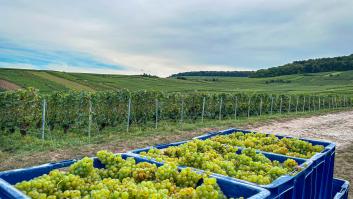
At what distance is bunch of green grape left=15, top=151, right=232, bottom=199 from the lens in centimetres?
Result: 188

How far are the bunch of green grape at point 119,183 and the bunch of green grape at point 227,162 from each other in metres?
0.29

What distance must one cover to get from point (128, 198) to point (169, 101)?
15493 mm

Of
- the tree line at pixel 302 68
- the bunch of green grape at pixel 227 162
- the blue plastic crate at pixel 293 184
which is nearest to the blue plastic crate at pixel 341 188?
the blue plastic crate at pixel 293 184

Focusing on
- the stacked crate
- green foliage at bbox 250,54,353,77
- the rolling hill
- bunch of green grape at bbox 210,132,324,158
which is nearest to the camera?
the stacked crate

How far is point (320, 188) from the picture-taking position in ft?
12.1

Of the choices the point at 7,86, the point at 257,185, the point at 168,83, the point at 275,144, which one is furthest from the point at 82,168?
the point at 168,83

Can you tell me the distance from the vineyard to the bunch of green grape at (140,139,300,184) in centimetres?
862

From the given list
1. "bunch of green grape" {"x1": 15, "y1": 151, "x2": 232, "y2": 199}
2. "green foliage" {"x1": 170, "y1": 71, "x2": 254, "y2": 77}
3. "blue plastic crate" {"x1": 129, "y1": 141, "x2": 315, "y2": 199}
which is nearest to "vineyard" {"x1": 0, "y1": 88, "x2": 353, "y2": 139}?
"bunch of green grape" {"x1": 15, "y1": 151, "x2": 232, "y2": 199}

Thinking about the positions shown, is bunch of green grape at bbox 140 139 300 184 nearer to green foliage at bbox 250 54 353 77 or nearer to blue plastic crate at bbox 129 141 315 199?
blue plastic crate at bbox 129 141 315 199

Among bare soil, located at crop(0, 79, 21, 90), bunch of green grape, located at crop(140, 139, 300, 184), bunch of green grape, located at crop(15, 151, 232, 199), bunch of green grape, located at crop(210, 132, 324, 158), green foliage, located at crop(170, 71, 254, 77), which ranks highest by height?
A: green foliage, located at crop(170, 71, 254, 77)

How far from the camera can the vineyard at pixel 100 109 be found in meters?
11.9

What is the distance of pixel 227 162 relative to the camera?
2.89 meters

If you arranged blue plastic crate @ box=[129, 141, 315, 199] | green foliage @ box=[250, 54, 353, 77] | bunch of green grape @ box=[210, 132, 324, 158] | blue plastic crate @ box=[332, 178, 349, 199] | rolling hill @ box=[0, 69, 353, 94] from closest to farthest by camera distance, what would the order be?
blue plastic crate @ box=[129, 141, 315, 199], bunch of green grape @ box=[210, 132, 324, 158], blue plastic crate @ box=[332, 178, 349, 199], rolling hill @ box=[0, 69, 353, 94], green foliage @ box=[250, 54, 353, 77]

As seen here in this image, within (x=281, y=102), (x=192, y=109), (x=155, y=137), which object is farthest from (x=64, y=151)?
(x=281, y=102)
